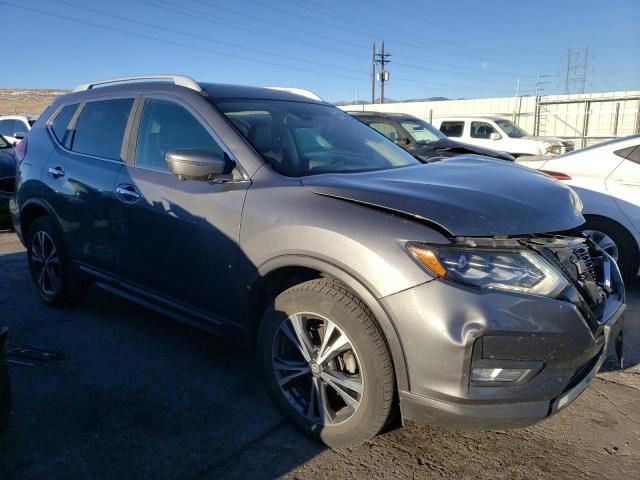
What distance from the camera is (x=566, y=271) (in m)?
2.23

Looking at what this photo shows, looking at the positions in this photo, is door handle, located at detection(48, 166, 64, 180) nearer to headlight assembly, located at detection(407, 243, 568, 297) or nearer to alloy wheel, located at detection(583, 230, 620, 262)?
headlight assembly, located at detection(407, 243, 568, 297)

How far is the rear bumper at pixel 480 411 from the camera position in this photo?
2094 mm

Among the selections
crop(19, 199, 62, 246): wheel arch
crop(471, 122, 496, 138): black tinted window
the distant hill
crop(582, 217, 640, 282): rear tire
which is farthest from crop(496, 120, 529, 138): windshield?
the distant hill

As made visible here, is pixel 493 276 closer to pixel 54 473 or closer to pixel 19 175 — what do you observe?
pixel 54 473

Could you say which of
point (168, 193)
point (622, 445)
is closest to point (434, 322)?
point (622, 445)

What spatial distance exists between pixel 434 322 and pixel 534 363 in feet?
1.46

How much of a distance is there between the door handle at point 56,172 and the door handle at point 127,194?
840 mm

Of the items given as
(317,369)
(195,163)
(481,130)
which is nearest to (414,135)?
(481,130)

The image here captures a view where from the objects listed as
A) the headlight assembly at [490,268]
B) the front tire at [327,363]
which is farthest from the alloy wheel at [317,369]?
the headlight assembly at [490,268]

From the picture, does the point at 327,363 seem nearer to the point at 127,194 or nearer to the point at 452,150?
the point at 127,194

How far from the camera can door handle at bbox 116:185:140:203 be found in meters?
3.27

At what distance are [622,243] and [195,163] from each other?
3963mm

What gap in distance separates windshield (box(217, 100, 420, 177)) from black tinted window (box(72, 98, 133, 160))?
37.3 inches

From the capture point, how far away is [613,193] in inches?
187
